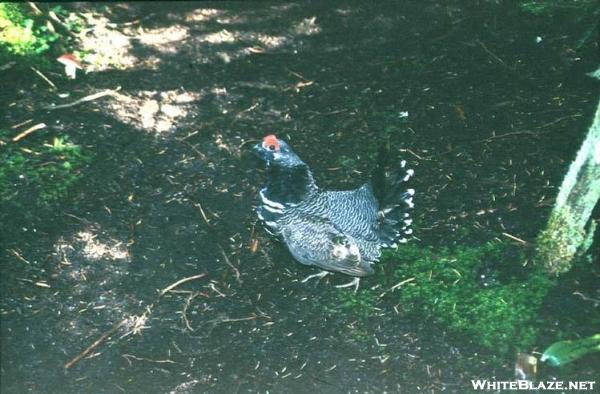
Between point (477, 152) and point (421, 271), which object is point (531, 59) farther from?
point (421, 271)

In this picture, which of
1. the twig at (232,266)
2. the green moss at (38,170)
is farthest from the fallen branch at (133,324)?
the green moss at (38,170)

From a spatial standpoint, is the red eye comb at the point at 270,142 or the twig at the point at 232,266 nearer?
the red eye comb at the point at 270,142

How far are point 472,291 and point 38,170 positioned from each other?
98.9 inches

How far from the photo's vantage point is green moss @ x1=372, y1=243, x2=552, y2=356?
298 cm

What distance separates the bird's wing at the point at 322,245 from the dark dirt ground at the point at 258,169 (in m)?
0.20

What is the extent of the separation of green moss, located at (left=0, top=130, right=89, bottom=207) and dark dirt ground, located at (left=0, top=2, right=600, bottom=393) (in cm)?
6

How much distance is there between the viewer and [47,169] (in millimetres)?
2693

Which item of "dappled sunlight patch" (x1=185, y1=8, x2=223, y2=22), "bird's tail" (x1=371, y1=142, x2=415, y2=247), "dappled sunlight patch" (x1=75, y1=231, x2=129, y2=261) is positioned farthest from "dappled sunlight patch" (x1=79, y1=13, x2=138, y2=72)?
"bird's tail" (x1=371, y1=142, x2=415, y2=247)

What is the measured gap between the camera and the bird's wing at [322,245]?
2744 millimetres

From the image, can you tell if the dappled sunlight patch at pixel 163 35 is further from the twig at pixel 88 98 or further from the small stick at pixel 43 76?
the small stick at pixel 43 76

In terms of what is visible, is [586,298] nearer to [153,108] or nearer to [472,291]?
[472,291]

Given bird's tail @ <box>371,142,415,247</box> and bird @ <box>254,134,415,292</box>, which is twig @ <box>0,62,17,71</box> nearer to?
bird @ <box>254,134,415,292</box>

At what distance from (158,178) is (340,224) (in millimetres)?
1011

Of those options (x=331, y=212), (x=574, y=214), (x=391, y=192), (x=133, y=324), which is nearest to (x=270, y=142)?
(x=331, y=212)
